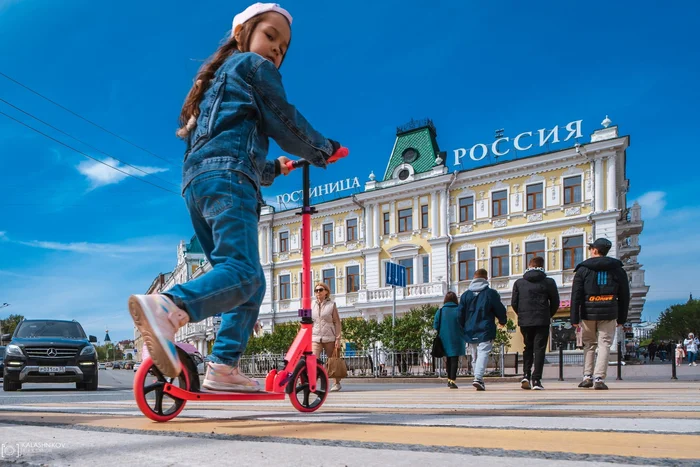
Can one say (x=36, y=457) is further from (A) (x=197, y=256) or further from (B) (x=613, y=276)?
(A) (x=197, y=256)

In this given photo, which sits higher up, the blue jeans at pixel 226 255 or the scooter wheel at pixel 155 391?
the blue jeans at pixel 226 255

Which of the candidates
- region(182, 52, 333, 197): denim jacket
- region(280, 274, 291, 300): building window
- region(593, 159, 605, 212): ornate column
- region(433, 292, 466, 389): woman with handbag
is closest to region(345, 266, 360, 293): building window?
region(280, 274, 291, 300): building window

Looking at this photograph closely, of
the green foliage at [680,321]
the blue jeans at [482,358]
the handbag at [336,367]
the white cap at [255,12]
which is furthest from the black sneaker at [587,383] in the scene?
the green foliage at [680,321]

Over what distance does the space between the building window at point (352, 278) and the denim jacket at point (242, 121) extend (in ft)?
133

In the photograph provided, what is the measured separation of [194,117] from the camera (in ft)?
9.62

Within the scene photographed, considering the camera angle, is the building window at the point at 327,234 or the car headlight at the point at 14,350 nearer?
the car headlight at the point at 14,350

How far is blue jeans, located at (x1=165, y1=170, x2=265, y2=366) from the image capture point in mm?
2465

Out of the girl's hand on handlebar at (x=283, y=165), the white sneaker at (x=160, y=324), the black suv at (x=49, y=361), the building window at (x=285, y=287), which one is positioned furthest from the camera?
the building window at (x=285, y=287)

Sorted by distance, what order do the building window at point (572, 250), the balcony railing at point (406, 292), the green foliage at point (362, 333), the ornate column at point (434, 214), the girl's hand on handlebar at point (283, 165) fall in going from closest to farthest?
1. the girl's hand on handlebar at point (283, 165)
2. the green foliage at point (362, 333)
3. the building window at point (572, 250)
4. the balcony railing at point (406, 292)
5. the ornate column at point (434, 214)

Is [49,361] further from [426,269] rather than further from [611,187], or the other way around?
[426,269]

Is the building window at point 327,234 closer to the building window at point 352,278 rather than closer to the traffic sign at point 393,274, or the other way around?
the building window at point 352,278

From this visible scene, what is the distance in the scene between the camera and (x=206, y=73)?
9.83 feet

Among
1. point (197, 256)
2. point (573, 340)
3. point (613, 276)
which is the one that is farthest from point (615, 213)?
point (197, 256)

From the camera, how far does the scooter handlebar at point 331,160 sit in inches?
131
